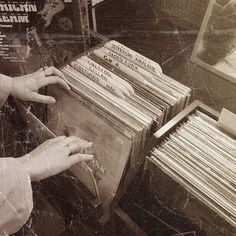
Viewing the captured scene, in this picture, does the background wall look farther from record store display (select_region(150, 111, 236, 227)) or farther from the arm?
the arm

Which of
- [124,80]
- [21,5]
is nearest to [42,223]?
[124,80]

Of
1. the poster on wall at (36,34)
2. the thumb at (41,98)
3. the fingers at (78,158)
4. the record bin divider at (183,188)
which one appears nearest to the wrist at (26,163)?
the fingers at (78,158)

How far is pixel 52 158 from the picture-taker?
102cm

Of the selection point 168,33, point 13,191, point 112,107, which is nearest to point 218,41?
point 168,33

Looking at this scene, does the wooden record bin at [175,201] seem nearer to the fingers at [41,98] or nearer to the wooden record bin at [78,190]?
the wooden record bin at [78,190]

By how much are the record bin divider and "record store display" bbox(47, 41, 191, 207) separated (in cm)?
3

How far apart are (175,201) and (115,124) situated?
0.30m

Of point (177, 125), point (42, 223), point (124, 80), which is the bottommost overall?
point (42, 223)

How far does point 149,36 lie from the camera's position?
1481 millimetres

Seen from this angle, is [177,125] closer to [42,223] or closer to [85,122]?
[85,122]

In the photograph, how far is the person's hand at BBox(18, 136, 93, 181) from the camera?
1.01m

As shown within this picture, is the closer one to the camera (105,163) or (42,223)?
(105,163)

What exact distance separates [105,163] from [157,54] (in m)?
0.55

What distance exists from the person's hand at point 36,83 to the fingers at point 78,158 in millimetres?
232
